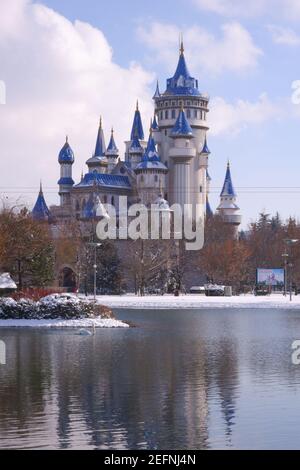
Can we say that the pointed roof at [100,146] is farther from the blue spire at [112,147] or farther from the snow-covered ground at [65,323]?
the snow-covered ground at [65,323]

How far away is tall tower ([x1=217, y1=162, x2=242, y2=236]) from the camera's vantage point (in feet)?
350

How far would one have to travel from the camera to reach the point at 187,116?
104125 mm

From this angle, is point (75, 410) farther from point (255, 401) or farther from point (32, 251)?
point (32, 251)

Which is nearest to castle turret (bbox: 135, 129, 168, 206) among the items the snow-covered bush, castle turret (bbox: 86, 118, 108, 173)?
castle turret (bbox: 86, 118, 108, 173)

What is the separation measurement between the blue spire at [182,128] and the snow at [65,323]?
65439mm

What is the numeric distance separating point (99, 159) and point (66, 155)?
4543 mm

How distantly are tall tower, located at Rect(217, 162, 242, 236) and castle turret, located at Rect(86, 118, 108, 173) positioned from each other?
1622cm

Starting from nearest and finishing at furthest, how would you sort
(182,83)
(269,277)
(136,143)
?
(269,277)
(182,83)
(136,143)

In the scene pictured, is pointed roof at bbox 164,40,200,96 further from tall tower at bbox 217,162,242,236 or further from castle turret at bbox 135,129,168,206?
tall tower at bbox 217,162,242,236

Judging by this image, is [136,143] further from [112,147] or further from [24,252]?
[24,252]

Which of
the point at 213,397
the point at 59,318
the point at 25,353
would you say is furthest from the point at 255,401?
the point at 59,318

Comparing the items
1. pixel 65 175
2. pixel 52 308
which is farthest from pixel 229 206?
pixel 52 308

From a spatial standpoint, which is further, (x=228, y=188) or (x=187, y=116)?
(x=228, y=188)

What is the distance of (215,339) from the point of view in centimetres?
2897
